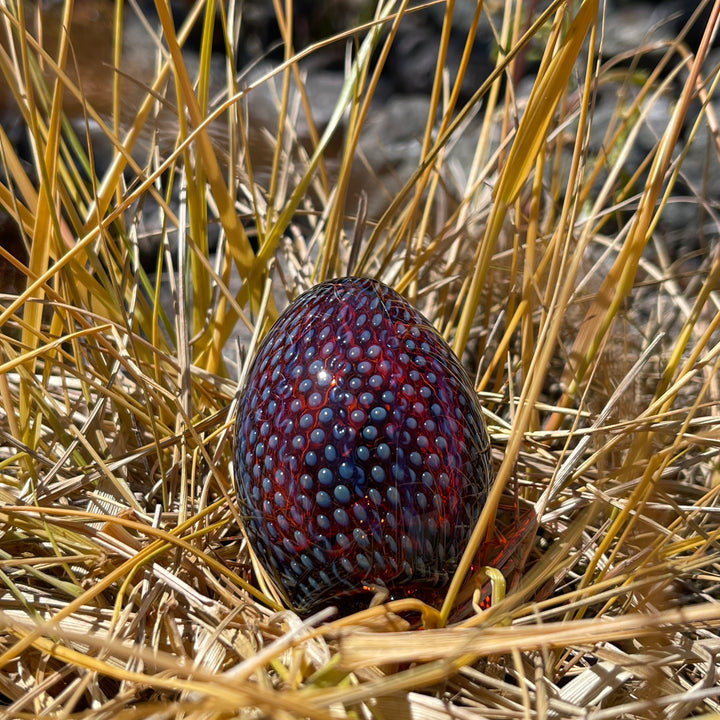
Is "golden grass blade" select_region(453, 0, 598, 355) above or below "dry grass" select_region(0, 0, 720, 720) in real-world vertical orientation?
above

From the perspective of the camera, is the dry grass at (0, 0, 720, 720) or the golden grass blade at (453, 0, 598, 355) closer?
the dry grass at (0, 0, 720, 720)

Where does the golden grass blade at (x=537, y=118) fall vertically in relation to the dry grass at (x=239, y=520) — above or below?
above

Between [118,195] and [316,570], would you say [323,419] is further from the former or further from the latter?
[118,195]

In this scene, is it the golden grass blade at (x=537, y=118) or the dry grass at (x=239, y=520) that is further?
the golden grass blade at (x=537, y=118)

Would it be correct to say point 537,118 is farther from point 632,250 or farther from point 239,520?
point 239,520

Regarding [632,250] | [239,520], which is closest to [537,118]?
[632,250]

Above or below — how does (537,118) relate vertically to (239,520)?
above

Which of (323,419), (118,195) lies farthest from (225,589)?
(118,195)

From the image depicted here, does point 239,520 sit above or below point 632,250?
below

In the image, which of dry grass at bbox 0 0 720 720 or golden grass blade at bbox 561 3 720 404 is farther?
golden grass blade at bbox 561 3 720 404

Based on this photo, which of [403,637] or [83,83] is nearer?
[403,637]

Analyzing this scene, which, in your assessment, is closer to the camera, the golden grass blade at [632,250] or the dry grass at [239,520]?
the dry grass at [239,520]
